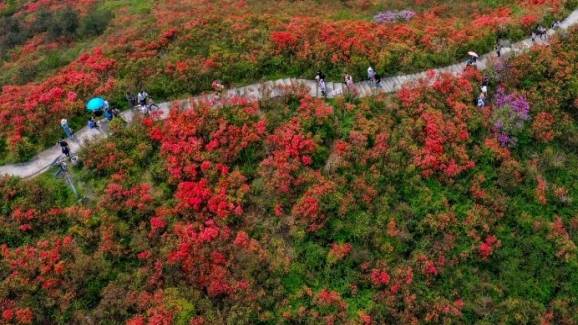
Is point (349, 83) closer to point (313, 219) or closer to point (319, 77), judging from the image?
point (319, 77)

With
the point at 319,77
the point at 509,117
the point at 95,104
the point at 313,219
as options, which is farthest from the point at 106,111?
the point at 509,117

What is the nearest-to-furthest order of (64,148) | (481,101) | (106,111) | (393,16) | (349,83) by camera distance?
(64,148)
(481,101)
(106,111)
(349,83)
(393,16)

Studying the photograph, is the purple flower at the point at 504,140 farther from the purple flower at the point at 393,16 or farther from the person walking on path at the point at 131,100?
the person walking on path at the point at 131,100

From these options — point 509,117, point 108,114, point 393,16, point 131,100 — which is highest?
point 393,16

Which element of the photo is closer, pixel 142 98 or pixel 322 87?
pixel 142 98

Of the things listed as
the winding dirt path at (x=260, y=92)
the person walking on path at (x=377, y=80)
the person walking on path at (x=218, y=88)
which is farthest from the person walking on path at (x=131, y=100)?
the person walking on path at (x=377, y=80)

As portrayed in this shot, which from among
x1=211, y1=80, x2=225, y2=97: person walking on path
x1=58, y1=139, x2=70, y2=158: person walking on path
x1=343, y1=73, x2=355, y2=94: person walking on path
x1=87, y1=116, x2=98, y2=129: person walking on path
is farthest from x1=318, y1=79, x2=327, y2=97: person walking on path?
x1=58, y1=139, x2=70, y2=158: person walking on path
